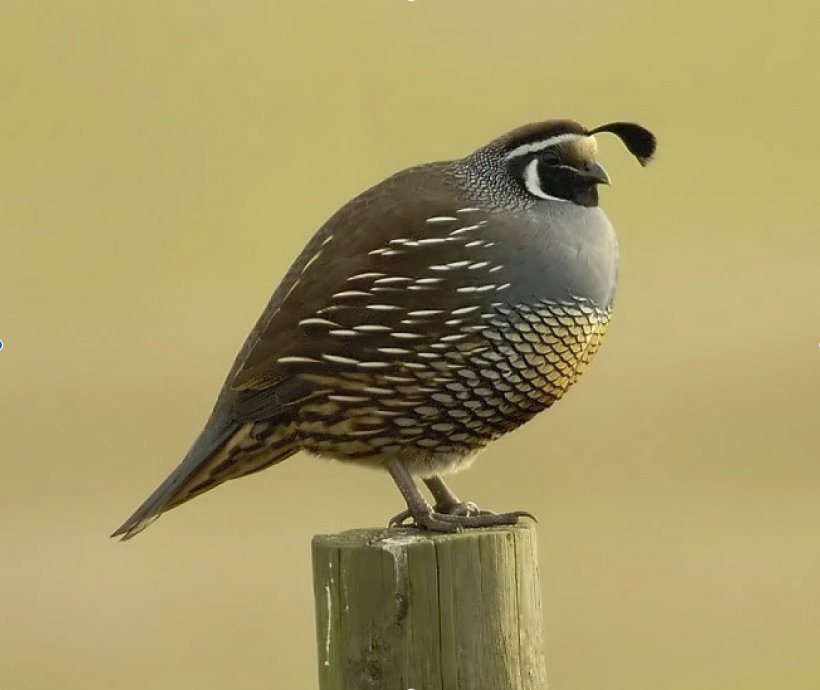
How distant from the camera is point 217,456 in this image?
15.1 ft

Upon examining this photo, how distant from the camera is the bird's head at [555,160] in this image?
4531 millimetres

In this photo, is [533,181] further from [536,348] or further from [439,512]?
[439,512]

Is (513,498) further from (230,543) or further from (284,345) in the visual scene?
(284,345)

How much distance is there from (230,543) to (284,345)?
19.6 ft

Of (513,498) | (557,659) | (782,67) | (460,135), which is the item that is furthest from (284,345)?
(782,67)

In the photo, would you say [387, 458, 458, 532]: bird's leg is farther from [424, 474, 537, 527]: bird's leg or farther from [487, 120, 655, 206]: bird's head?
[487, 120, 655, 206]: bird's head

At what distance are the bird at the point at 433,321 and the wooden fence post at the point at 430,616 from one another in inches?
16.3

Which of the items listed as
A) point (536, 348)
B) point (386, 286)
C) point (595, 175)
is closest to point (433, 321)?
point (386, 286)

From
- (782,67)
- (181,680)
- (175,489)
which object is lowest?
(181,680)

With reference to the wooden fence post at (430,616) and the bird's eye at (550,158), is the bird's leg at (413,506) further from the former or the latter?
the bird's eye at (550,158)

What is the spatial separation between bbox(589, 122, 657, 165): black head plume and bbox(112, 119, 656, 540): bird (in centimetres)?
2

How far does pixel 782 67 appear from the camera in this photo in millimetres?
13453

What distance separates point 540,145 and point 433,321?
0.55 metres

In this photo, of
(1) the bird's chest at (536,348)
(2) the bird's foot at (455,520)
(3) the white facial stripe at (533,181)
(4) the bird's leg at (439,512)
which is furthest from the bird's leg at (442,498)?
(3) the white facial stripe at (533,181)
